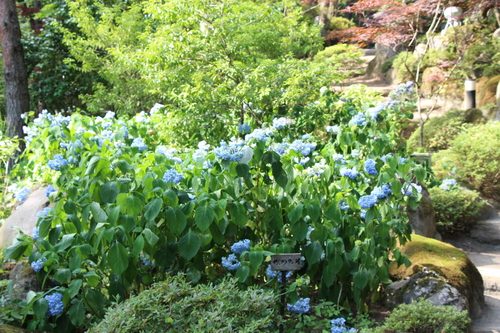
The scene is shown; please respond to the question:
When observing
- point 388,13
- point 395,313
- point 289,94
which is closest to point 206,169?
point 395,313

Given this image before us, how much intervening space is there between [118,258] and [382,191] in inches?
60.7

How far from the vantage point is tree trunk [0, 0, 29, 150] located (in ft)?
28.4

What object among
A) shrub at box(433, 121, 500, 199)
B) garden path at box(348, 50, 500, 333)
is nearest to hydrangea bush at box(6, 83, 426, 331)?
garden path at box(348, 50, 500, 333)

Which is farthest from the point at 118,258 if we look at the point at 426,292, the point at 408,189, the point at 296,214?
the point at 426,292

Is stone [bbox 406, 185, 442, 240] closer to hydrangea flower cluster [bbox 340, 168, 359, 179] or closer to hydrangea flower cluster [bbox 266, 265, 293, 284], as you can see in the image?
hydrangea flower cluster [bbox 340, 168, 359, 179]

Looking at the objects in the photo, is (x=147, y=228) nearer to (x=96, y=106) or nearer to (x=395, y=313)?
(x=395, y=313)

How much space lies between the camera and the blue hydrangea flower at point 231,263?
2801 mm

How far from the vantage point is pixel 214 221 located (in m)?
2.83

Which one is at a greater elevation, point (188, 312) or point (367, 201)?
point (367, 201)

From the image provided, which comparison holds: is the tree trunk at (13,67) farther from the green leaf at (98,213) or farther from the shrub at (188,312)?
the shrub at (188,312)

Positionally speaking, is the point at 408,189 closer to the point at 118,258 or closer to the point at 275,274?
the point at 275,274

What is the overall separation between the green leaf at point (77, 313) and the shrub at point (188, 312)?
1.74ft

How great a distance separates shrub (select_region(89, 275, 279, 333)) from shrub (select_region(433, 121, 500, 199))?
17.3ft

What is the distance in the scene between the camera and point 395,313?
252 centimetres
